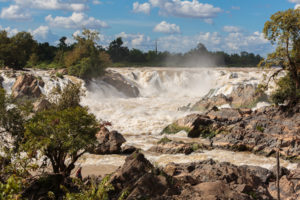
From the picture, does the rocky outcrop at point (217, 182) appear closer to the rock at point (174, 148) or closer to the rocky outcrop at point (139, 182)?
the rocky outcrop at point (139, 182)

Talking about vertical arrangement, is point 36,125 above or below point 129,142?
above

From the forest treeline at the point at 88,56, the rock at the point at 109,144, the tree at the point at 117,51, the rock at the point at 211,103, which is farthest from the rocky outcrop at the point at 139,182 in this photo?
the tree at the point at 117,51

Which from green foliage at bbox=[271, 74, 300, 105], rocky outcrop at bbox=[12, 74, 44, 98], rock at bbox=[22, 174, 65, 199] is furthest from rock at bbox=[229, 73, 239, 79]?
rock at bbox=[22, 174, 65, 199]

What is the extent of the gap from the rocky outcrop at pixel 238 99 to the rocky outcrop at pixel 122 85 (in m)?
16.9

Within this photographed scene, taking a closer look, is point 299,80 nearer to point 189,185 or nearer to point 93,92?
point 189,185

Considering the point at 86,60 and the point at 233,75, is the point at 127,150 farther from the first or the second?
the point at 233,75

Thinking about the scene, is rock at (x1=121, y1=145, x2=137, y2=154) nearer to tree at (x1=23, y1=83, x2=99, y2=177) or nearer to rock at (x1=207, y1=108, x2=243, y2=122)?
tree at (x1=23, y1=83, x2=99, y2=177)

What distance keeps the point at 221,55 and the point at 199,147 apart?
8430cm

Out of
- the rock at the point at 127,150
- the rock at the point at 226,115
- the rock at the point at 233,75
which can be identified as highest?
the rock at the point at 233,75

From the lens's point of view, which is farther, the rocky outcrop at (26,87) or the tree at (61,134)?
the rocky outcrop at (26,87)

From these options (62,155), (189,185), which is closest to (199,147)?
(189,185)

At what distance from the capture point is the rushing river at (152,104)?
74.8 feet

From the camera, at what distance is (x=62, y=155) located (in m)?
15.2

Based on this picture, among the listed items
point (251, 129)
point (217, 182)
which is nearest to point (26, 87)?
point (251, 129)
